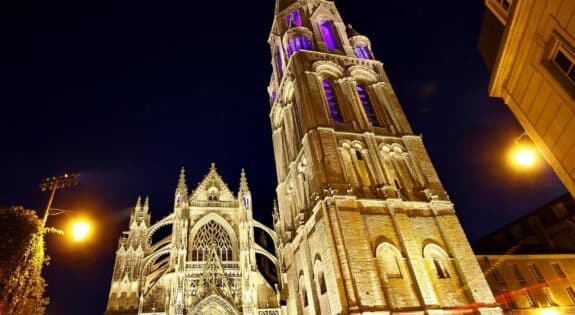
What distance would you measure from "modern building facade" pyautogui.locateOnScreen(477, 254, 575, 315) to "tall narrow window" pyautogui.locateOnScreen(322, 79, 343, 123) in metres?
14.4

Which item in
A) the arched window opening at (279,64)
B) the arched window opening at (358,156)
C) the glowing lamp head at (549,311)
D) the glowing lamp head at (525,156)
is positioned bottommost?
the glowing lamp head at (549,311)

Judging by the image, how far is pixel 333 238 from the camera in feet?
56.1

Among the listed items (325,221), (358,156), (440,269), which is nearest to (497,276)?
(440,269)

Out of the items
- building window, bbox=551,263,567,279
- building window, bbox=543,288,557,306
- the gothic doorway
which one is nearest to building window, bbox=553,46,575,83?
building window, bbox=543,288,557,306

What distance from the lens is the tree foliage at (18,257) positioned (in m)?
7.32

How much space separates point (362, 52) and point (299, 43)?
18.4 ft

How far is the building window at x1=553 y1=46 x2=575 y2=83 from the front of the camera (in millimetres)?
7812

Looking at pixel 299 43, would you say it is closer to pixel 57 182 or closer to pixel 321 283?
pixel 321 283

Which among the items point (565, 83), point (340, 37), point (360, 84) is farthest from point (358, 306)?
point (340, 37)

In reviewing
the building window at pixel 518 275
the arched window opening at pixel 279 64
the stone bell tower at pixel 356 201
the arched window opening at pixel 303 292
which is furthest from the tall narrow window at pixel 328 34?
the building window at pixel 518 275

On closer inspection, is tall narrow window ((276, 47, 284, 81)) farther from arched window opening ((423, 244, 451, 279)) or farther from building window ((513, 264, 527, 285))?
building window ((513, 264, 527, 285))

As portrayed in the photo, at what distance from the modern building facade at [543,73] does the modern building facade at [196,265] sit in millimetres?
22759

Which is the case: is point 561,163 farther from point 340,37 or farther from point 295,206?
point 340,37

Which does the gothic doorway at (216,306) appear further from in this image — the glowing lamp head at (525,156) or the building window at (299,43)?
the glowing lamp head at (525,156)
